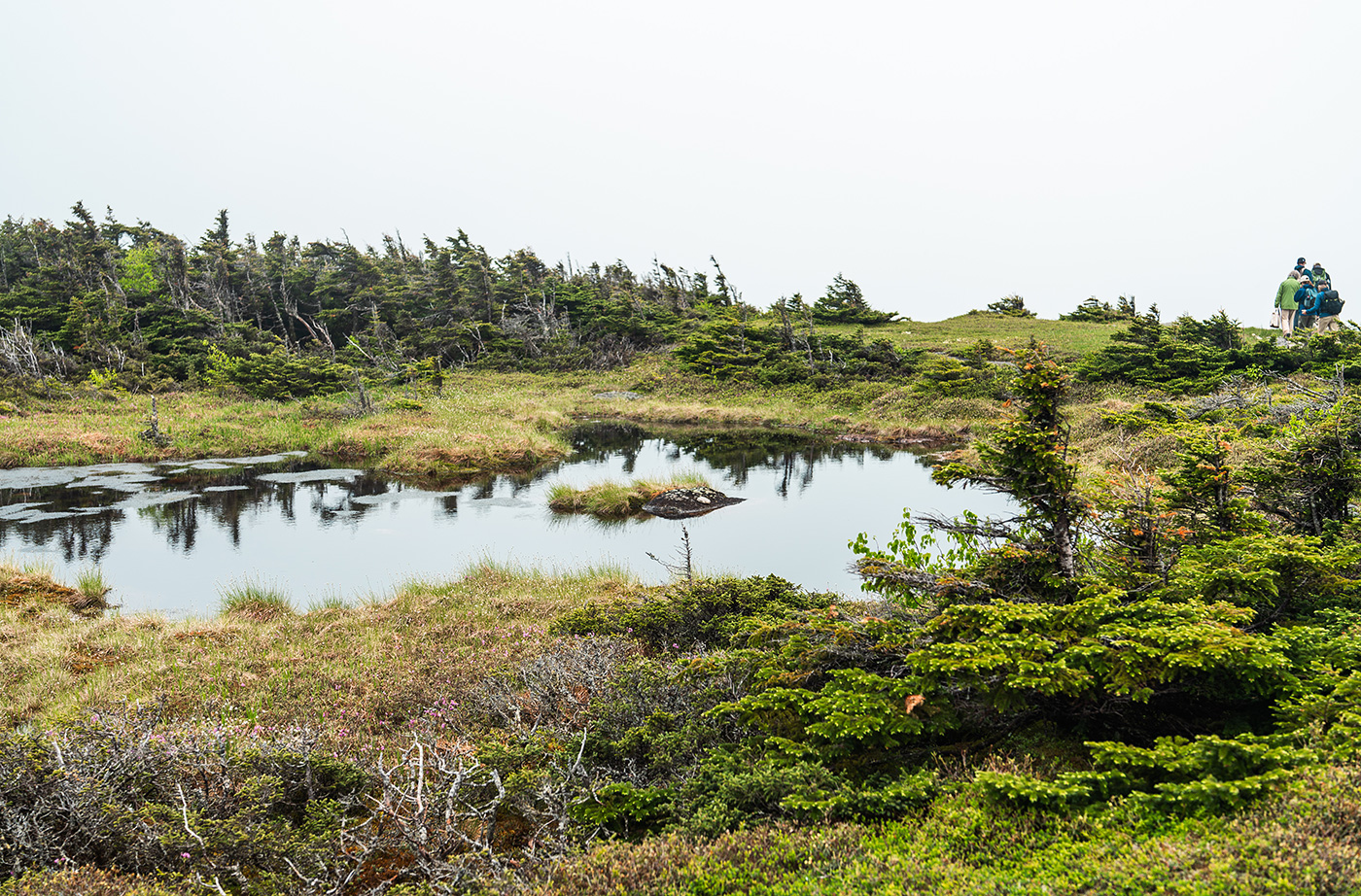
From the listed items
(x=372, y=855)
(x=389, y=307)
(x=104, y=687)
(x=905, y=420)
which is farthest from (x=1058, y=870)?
(x=389, y=307)

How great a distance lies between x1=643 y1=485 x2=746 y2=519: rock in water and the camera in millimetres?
18344

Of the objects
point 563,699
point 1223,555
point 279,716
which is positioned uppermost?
point 1223,555

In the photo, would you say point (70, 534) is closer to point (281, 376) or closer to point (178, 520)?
point (178, 520)

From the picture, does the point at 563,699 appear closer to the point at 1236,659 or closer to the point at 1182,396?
the point at 1236,659

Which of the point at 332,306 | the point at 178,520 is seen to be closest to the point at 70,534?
the point at 178,520

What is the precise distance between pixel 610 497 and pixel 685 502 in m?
2.11

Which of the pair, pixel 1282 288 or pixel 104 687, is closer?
pixel 104 687

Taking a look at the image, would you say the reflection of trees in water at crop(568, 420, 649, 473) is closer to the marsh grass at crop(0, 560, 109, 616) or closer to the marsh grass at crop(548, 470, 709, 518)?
the marsh grass at crop(548, 470, 709, 518)

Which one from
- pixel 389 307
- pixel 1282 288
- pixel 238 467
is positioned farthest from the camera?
pixel 389 307

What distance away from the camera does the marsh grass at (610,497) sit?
1880cm

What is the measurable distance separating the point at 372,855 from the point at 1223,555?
249 inches

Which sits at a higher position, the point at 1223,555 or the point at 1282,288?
the point at 1282,288

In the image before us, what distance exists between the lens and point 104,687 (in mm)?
7664

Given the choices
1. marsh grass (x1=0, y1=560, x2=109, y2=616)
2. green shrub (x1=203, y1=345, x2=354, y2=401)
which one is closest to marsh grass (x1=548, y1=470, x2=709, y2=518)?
marsh grass (x1=0, y1=560, x2=109, y2=616)
